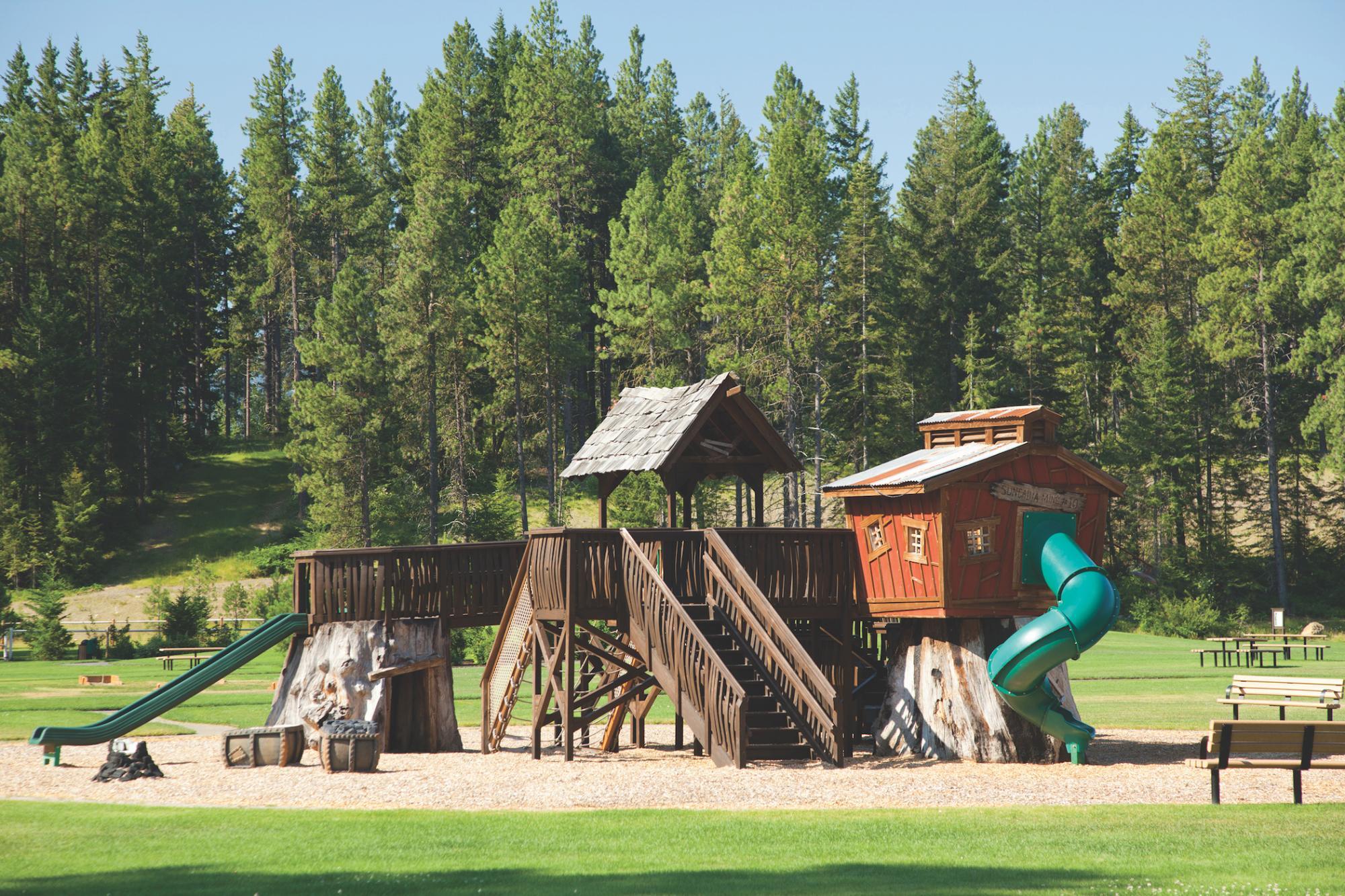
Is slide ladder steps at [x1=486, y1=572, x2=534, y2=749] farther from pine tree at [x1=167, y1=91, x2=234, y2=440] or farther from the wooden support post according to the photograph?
pine tree at [x1=167, y1=91, x2=234, y2=440]

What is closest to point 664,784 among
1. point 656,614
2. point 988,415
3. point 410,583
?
point 656,614

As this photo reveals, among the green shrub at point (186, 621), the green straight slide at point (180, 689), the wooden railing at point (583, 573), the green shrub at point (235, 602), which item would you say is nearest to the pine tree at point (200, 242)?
the green shrub at point (235, 602)

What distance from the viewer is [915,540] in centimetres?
1967

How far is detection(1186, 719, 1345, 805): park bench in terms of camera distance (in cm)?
1287

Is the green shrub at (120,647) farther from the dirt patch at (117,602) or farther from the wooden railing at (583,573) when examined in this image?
the wooden railing at (583,573)

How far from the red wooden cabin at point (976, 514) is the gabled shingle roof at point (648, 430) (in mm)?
2661

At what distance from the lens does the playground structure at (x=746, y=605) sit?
59.7 ft

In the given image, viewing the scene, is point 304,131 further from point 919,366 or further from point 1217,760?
point 1217,760

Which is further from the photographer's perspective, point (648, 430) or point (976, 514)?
point (648, 430)

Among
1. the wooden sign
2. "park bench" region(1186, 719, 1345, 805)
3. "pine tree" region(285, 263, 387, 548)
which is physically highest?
"pine tree" region(285, 263, 387, 548)

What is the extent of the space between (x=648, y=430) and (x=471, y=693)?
39.2 feet

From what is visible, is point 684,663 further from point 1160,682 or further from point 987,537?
point 1160,682

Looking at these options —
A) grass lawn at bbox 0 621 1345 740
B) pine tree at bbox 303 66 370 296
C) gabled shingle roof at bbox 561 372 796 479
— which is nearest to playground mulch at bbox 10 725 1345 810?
grass lawn at bbox 0 621 1345 740

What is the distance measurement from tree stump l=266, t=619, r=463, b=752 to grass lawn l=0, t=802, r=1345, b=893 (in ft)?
24.3
